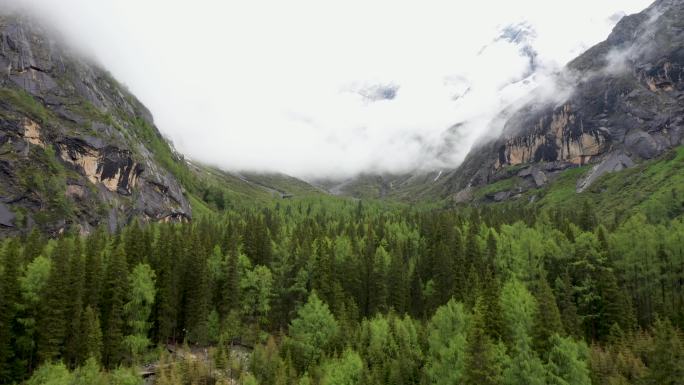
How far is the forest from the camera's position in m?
53.6

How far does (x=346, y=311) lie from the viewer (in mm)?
89438

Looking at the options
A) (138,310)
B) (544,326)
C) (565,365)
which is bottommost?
(138,310)

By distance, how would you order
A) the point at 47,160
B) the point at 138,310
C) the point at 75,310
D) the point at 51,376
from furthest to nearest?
the point at 47,160, the point at 138,310, the point at 75,310, the point at 51,376

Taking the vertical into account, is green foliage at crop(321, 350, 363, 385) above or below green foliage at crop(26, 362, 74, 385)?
above

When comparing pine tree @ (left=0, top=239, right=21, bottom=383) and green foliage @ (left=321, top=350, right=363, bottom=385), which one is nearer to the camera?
green foliage @ (left=321, top=350, right=363, bottom=385)

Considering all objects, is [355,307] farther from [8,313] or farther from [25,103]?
[25,103]

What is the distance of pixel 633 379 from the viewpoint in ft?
170

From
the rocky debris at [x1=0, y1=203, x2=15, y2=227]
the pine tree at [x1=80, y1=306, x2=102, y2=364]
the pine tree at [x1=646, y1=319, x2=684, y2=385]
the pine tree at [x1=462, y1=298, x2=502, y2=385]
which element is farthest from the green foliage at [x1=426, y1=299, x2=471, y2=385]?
the rocky debris at [x1=0, y1=203, x2=15, y2=227]

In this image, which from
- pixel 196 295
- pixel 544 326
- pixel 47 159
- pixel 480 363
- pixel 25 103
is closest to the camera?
pixel 480 363

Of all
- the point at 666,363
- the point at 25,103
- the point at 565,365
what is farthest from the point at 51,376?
the point at 25,103

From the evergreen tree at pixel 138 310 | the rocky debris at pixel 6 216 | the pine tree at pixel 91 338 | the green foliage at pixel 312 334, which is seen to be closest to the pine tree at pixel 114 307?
the evergreen tree at pixel 138 310

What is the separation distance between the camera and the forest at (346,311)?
53.6 m

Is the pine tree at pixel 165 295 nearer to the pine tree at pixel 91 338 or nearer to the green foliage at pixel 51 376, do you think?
the pine tree at pixel 91 338

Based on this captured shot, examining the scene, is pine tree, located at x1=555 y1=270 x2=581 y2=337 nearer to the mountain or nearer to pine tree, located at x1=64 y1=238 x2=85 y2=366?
pine tree, located at x1=64 y1=238 x2=85 y2=366
